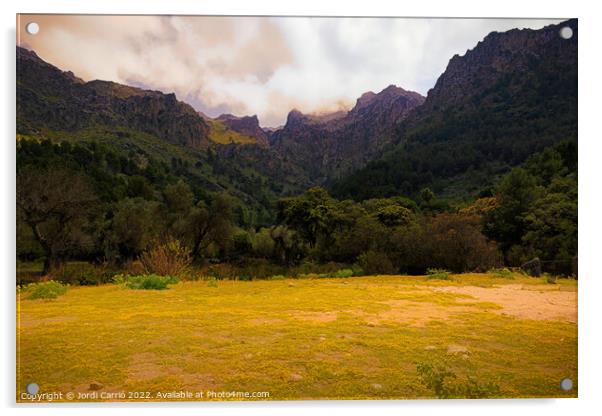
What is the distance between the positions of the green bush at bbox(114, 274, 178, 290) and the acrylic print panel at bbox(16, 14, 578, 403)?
3 cm

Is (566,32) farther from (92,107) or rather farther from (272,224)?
(92,107)

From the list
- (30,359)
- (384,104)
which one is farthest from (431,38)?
(30,359)

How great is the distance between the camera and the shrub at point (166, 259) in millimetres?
4949

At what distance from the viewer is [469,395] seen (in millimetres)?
3463

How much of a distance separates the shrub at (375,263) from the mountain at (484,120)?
3.95 feet

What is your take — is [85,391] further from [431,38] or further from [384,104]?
[431,38]

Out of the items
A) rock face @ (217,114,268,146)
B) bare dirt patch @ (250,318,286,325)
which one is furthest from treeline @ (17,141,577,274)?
bare dirt patch @ (250,318,286,325)

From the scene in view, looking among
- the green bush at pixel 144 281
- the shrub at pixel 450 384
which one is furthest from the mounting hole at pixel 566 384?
the green bush at pixel 144 281

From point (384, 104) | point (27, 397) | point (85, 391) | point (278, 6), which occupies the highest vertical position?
point (278, 6)

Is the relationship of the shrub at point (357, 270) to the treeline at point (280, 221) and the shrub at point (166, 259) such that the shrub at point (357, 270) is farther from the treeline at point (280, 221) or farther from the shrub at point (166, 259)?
the shrub at point (166, 259)

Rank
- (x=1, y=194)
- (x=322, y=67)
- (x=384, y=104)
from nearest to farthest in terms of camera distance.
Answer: (x=1, y=194) → (x=322, y=67) → (x=384, y=104)

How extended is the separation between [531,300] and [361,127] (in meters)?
3.19

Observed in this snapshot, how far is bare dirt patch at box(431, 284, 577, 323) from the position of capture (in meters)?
4.16

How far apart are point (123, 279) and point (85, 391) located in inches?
67.1
